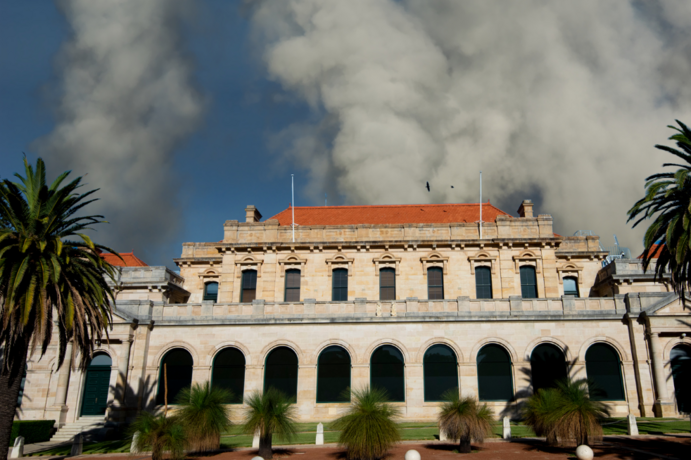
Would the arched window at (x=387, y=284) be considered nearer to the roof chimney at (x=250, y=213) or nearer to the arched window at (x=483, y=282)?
the arched window at (x=483, y=282)

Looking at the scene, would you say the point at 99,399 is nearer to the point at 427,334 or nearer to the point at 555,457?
the point at 427,334

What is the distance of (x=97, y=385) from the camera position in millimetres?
30688

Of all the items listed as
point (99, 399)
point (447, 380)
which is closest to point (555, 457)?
point (447, 380)

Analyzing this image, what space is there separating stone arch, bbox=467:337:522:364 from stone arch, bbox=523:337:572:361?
24.9 inches

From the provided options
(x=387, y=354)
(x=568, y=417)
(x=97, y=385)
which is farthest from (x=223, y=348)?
(x=568, y=417)

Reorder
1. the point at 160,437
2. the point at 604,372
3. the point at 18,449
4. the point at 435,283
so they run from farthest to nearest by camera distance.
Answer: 1. the point at 435,283
2. the point at 604,372
3. the point at 18,449
4. the point at 160,437

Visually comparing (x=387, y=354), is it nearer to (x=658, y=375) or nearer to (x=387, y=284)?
(x=387, y=284)

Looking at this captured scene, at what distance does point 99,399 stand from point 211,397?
1295 cm

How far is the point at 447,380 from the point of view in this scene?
30469 millimetres

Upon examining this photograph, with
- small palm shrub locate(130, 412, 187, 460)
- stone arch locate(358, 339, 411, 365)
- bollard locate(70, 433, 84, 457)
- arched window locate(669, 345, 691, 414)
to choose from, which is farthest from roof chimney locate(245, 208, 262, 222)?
arched window locate(669, 345, 691, 414)

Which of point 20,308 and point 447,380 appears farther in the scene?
point 447,380

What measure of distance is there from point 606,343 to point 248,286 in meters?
24.4

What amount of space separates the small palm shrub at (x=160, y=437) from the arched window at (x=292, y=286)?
1915cm

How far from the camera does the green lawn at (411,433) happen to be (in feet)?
80.2
